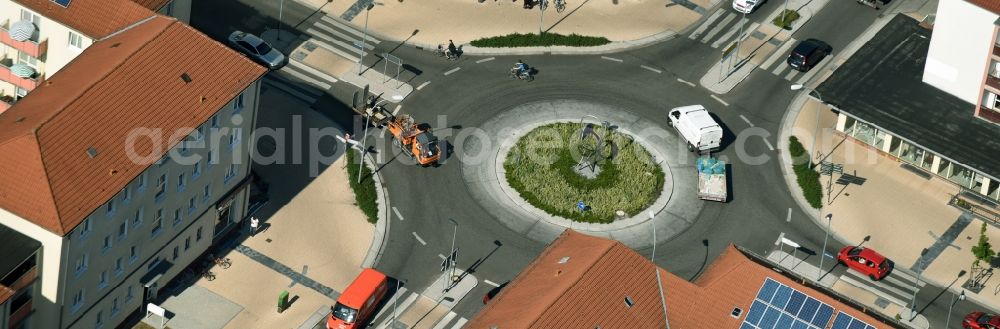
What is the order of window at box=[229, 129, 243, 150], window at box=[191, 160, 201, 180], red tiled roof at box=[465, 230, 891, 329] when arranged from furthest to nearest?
1. window at box=[229, 129, 243, 150]
2. window at box=[191, 160, 201, 180]
3. red tiled roof at box=[465, 230, 891, 329]

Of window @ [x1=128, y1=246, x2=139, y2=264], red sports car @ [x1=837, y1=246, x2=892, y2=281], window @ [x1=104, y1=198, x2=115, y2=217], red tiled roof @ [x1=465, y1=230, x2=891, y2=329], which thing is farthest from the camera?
red sports car @ [x1=837, y1=246, x2=892, y2=281]

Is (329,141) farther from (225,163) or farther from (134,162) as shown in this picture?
(134,162)

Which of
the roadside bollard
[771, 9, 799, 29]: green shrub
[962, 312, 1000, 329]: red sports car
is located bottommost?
the roadside bollard

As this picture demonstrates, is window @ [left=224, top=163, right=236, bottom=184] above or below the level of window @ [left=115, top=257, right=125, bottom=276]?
above

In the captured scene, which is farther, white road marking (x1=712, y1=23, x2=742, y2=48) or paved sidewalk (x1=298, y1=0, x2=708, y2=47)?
white road marking (x1=712, y1=23, x2=742, y2=48)

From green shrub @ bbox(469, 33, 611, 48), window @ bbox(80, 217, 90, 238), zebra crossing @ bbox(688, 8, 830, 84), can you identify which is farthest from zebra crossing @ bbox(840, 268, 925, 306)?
window @ bbox(80, 217, 90, 238)

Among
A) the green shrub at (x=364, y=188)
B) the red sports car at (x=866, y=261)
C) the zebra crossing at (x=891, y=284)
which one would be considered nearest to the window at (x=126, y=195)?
the green shrub at (x=364, y=188)

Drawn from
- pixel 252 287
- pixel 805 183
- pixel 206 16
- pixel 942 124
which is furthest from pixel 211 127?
pixel 942 124

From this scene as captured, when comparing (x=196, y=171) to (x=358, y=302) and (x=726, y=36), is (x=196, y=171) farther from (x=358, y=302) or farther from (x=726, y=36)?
(x=726, y=36)

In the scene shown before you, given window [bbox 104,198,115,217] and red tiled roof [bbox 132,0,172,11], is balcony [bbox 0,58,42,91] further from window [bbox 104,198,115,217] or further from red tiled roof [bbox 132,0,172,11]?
window [bbox 104,198,115,217]
